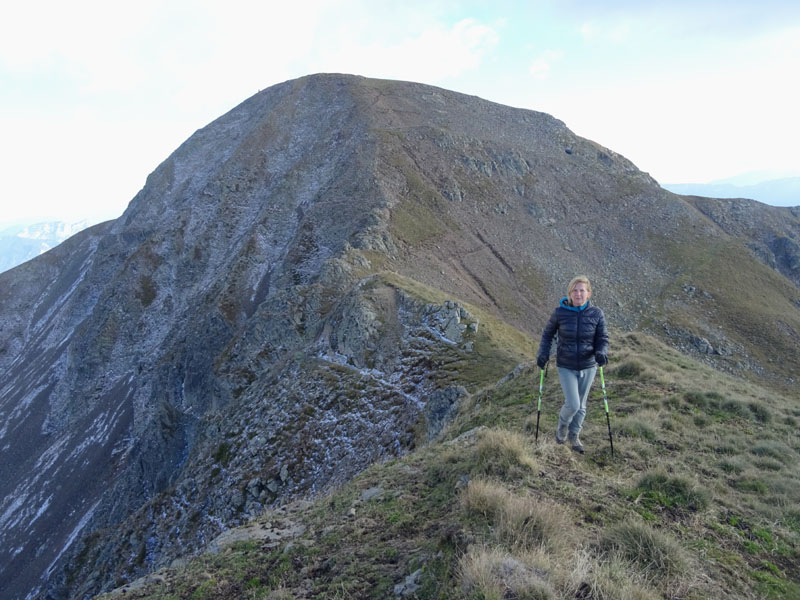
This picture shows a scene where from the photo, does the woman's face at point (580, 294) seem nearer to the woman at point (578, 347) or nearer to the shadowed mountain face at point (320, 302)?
the woman at point (578, 347)

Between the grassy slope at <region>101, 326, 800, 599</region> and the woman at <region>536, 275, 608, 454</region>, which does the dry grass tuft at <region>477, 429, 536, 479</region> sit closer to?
the grassy slope at <region>101, 326, 800, 599</region>

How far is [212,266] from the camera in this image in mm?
71938

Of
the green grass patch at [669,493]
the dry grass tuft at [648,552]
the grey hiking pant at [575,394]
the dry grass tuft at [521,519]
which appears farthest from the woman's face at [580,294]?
the dry grass tuft at [648,552]

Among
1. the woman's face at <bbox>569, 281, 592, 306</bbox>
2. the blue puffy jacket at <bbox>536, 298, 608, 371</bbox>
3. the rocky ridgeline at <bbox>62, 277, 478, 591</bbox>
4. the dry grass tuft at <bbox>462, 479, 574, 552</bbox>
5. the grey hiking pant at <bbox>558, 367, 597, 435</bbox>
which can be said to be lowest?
the rocky ridgeline at <bbox>62, 277, 478, 591</bbox>

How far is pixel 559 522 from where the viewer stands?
5.82 m

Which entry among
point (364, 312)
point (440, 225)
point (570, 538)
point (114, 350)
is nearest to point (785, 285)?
point (440, 225)

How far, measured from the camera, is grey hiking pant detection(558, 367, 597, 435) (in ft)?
30.7

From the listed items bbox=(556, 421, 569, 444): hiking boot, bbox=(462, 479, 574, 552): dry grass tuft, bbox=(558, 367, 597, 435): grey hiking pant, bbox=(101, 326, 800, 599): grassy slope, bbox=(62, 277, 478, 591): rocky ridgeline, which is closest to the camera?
bbox=(101, 326, 800, 599): grassy slope

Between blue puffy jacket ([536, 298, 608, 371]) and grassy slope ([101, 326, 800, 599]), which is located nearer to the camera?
grassy slope ([101, 326, 800, 599])

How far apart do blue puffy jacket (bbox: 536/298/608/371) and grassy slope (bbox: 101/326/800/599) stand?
6.57 ft

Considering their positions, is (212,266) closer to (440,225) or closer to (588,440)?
(440,225)

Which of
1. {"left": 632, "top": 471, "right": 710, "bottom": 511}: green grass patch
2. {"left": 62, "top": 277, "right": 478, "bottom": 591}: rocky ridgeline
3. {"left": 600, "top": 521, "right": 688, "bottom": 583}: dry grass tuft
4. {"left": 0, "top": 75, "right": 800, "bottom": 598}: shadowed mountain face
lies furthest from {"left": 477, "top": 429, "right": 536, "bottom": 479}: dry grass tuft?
{"left": 0, "top": 75, "right": 800, "bottom": 598}: shadowed mountain face

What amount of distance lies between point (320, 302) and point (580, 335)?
30.9m

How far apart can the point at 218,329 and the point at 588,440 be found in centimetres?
5169
